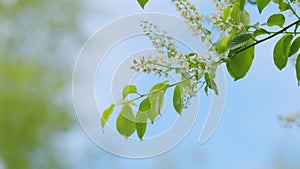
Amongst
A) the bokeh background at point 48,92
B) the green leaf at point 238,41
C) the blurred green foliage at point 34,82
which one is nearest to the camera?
the green leaf at point 238,41

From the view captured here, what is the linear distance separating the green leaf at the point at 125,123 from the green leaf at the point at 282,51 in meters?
0.14

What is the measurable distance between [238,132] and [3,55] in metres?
1.33

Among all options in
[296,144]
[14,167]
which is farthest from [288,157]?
[14,167]

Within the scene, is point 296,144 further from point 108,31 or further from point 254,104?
point 108,31

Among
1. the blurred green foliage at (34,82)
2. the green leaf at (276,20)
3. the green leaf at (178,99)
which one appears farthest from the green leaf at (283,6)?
the blurred green foliage at (34,82)

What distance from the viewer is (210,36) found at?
0.41 metres

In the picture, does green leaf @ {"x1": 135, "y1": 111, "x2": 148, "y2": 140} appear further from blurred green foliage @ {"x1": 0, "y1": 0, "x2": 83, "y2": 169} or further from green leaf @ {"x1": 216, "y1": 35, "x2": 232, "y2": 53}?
blurred green foliage @ {"x1": 0, "y1": 0, "x2": 83, "y2": 169}

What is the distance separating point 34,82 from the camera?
2.46m

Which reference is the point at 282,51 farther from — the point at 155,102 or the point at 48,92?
the point at 48,92

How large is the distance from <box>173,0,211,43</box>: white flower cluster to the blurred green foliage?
2.01 m

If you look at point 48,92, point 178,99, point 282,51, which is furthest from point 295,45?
point 48,92

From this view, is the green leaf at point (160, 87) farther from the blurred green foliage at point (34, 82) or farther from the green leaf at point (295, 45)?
the blurred green foliage at point (34, 82)

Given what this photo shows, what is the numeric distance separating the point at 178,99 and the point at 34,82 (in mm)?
2140

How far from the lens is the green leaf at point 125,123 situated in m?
0.43
